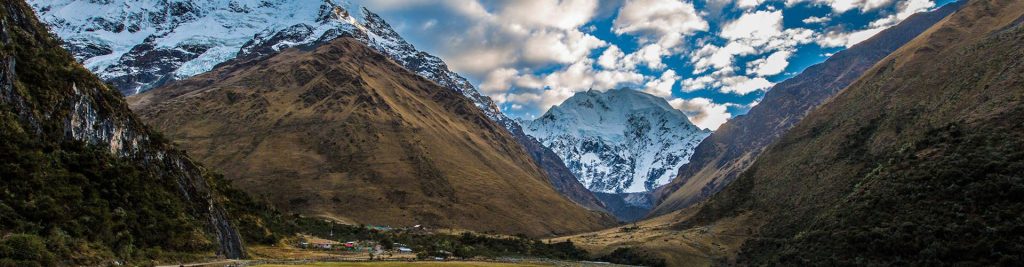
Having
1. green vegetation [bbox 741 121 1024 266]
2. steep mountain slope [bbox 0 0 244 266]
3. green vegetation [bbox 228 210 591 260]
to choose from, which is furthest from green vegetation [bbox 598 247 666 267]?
steep mountain slope [bbox 0 0 244 266]

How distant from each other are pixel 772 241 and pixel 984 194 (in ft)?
208

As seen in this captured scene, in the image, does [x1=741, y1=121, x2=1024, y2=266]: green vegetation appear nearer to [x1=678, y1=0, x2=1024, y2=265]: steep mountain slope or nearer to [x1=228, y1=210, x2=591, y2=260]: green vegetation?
[x1=678, y1=0, x2=1024, y2=265]: steep mountain slope

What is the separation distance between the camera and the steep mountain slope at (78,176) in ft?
177

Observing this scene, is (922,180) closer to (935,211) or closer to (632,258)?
(935,211)

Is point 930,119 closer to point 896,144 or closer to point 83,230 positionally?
point 896,144

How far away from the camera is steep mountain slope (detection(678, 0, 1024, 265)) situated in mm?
96000

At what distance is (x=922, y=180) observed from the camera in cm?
11538

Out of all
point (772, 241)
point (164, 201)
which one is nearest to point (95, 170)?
point (164, 201)

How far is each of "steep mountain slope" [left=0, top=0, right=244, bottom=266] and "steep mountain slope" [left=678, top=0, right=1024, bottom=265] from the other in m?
108

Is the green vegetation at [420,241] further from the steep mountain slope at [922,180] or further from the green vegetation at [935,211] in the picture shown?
the green vegetation at [935,211]

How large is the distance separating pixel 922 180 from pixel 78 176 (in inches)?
5341

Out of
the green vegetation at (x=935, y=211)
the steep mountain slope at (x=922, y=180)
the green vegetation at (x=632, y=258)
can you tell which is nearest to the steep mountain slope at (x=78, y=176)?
the green vegetation at (x=935, y=211)

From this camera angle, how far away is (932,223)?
101188 millimetres

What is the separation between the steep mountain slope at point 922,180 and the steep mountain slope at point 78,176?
107820mm
